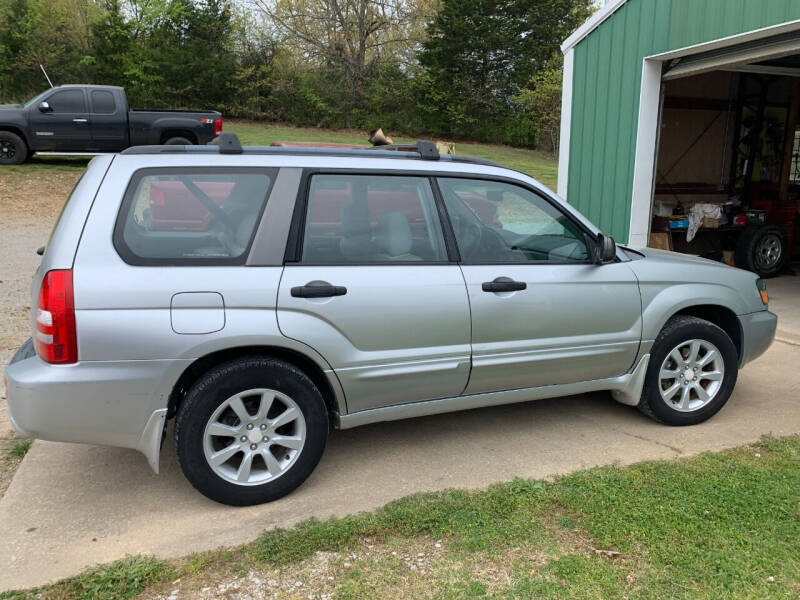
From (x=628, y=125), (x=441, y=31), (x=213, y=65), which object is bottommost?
(x=628, y=125)

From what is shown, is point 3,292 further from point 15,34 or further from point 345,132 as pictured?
point 15,34

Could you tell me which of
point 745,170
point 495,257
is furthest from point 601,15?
point 495,257

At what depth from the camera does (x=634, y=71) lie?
8.23 metres

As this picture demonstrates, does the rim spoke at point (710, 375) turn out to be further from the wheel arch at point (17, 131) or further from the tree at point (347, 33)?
the tree at point (347, 33)

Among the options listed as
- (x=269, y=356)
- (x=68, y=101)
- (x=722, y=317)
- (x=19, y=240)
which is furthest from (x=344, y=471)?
(x=68, y=101)

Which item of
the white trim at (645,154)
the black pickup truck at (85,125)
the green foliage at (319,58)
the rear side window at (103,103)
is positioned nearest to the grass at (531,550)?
the white trim at (645,154)

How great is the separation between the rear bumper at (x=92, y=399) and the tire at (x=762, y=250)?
29.2 ft

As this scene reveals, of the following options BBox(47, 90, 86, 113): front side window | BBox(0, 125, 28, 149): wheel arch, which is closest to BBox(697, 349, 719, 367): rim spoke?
BBox(47, 90, 86, 113): front side window

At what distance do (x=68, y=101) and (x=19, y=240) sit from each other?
569 centimetres

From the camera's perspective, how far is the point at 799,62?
9.45 m

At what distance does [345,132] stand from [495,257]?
2887 centimetres

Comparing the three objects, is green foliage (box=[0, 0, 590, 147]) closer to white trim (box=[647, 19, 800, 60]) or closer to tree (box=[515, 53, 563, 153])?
tree (box=[515, 53, 563, 153])

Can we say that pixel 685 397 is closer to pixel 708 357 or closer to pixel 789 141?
pixel 708 357

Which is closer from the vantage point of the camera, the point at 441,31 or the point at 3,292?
the point at 3,292
